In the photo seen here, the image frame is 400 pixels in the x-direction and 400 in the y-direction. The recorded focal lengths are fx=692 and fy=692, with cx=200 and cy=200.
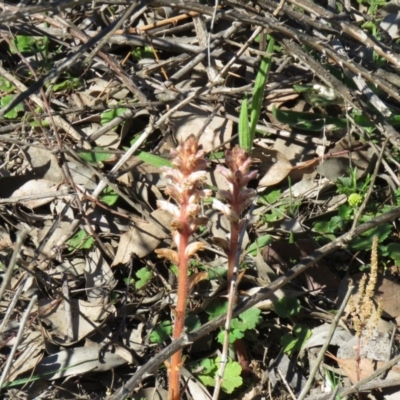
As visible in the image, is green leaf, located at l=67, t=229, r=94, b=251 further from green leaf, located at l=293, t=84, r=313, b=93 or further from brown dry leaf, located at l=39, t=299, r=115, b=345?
green leaf, located at l=293, t=84, r=313, b=93

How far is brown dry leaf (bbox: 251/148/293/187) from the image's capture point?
11.6 ft

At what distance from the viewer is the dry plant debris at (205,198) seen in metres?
3.13

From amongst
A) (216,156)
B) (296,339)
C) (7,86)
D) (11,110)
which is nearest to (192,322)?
(296,339)

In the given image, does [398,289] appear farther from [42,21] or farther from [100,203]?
[42,21]

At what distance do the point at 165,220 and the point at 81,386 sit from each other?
868 millimetres

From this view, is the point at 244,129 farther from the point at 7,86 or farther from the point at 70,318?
the point at 7,86

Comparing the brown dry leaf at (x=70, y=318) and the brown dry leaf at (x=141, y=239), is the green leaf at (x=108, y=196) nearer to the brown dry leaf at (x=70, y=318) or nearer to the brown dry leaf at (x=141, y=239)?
the brown dry leaf at (x=141, y=239)

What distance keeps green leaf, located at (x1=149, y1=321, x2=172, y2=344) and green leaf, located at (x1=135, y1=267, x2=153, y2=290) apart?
0.21 meters

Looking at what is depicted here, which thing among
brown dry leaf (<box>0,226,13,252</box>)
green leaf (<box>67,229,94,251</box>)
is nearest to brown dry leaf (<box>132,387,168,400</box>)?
green leaf (<box>67,229,94,251</box>)

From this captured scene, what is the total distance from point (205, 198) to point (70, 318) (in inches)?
33.1

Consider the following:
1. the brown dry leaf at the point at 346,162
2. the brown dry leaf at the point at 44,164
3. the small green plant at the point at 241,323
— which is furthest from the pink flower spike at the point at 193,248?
the brown dry leaf at the point at 44,164

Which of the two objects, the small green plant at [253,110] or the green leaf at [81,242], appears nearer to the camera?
the small green plant at [253,110]

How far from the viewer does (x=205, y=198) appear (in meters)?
3.20

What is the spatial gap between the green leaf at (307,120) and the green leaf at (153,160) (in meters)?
0.66
